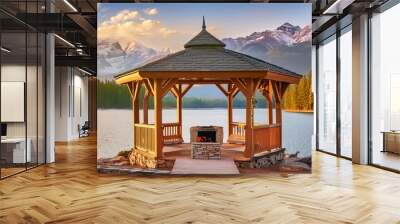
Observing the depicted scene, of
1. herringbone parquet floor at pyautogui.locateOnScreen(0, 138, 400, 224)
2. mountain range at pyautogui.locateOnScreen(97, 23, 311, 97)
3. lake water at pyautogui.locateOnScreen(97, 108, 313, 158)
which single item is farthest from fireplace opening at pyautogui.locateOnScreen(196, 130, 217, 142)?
mountain range at pyautogui.locateOnScreen(97, 23, 311, 97)

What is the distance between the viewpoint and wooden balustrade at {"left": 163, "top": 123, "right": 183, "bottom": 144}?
7.86 meters

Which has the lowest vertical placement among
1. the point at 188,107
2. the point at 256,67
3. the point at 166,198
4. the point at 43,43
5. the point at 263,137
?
the point at 166,198

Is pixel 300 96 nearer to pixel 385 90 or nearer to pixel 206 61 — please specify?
pixel 385 90

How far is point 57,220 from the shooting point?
4453 millimetres

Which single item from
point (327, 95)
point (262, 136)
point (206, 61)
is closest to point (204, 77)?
point (206, 61)

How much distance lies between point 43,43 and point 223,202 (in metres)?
5.82

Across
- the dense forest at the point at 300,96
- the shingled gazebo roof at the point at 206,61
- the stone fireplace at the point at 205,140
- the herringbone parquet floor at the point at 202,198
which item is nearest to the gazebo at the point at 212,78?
the shingled gazebo roof at the point at 206,61

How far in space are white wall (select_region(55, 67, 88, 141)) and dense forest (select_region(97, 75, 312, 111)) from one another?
858 centimetres

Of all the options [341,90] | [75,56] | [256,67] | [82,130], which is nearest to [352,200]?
[256,67]

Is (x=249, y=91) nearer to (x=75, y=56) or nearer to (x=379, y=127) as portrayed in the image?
(x=379, y=127)

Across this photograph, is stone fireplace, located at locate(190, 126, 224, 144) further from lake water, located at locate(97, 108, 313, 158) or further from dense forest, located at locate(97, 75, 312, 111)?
dense forest, located at locate(97, 75, 312, 111)

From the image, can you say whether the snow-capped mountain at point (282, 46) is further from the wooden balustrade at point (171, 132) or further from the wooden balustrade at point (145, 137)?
the wooden balustrade at point (145, 137)

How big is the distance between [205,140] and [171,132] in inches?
27.6

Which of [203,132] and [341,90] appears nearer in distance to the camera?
[203,132]
